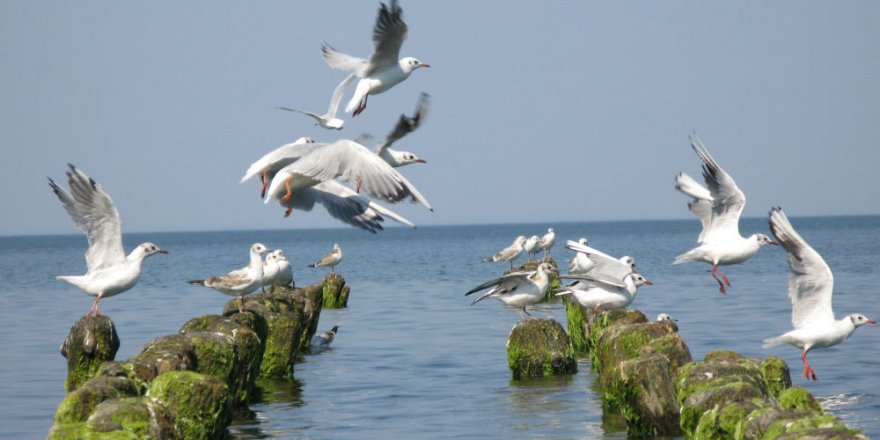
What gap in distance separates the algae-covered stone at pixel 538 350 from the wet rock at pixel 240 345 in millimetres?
3162

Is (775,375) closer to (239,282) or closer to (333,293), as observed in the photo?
(239,282)

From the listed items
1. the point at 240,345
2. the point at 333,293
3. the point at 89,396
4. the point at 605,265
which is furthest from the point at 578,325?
the point at 333,293

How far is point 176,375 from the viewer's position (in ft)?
29.4

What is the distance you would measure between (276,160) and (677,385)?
484 cm

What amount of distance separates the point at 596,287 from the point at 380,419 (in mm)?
3741

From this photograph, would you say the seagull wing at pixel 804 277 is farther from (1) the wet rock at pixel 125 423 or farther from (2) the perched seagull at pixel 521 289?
(1) the wet rock at pixel 125 423

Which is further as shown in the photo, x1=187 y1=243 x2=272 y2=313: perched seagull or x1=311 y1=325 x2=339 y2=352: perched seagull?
x1=311 y1=325 x2=339 y2=352: perched seagull

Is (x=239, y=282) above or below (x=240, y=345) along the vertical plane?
above

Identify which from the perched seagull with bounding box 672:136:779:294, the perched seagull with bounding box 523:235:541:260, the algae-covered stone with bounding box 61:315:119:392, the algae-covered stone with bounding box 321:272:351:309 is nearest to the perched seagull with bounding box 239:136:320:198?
the algae-covered stone with bounding box 61:315:119:392

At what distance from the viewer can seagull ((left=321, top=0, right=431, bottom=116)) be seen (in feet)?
41.5

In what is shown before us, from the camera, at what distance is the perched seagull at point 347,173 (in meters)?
10.3

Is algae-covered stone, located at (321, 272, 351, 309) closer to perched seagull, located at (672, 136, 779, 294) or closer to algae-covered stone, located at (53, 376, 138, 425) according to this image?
perched seagull, located at (672, 136, 779, 294)

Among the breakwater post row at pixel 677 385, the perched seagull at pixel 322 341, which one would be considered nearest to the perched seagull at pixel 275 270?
the perched seagull at pixel 322 341

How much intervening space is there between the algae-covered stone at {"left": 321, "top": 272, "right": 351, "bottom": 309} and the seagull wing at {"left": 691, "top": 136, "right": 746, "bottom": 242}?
13.1m
